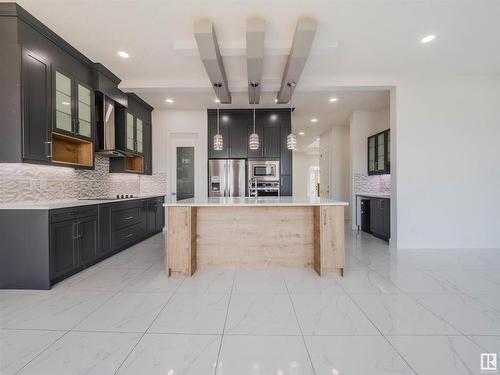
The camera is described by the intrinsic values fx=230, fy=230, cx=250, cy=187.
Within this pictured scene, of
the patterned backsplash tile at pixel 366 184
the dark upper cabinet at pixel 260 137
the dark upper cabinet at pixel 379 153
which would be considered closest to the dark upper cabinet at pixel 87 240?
the dark upper cabinet at pixel 260 137

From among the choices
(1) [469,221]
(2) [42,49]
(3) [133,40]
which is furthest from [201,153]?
(1) [469,221]

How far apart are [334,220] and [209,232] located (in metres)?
1.58

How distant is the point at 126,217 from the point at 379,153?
5305 mm

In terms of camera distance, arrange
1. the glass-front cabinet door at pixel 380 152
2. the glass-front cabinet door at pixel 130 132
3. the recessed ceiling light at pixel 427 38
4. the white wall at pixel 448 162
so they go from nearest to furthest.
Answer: the recessed ceiling light at pixel 427 38, the white wall at pixel 448 162, the glass-front cabinet door at pixel 130 132, the glass-front cabinet door at pixel 380 152

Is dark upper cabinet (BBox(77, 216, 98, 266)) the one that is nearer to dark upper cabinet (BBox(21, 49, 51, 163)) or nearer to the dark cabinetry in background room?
dark upper cabinet (BBox(21, 49, 51, 163))

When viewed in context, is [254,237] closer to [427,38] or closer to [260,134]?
[260,134]

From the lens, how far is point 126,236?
3877 mm

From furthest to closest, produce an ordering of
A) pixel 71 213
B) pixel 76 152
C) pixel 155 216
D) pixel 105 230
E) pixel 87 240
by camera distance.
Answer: pixel 155 216 → pixel 76 152 → pixel 105 230 → pixel 87 240 → pixel 71 213

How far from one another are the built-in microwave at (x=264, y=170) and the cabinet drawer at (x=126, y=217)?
247 centimetres

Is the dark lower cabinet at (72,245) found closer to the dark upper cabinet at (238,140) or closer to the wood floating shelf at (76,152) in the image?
the wood floating shelf at (76,152)

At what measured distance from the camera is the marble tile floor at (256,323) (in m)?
1.41

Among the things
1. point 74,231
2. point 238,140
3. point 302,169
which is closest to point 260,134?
point 238,140

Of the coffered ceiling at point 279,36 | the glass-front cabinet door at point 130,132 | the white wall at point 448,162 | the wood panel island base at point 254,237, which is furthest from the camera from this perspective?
the glass-front cabinet door at point 130,132

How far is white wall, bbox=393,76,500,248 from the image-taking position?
3885 mm
